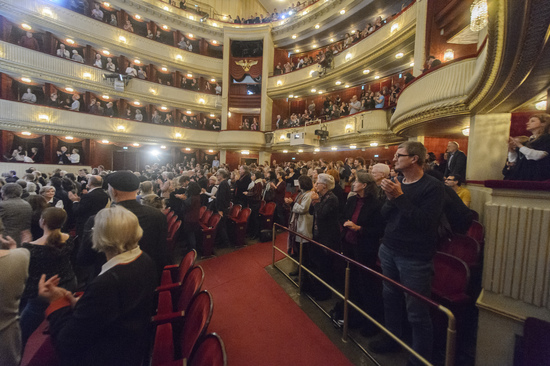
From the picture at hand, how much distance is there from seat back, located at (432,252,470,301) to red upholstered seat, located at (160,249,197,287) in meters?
2.50

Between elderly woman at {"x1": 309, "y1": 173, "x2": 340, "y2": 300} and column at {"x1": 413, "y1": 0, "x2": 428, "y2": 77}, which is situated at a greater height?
column at {"x1": 413, "y1": 0, "x2": 428, "y2": 77}

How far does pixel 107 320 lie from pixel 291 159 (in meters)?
Result: 15.7

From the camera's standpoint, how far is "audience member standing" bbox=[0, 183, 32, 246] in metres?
2.79

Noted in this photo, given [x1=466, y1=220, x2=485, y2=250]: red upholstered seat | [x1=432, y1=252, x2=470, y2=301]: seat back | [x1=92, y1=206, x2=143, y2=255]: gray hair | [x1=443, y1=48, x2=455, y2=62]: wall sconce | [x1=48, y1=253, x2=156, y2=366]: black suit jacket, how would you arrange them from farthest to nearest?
[x1=443, y1=48, x2=455, y2=62]: wall sconce < [x1=466, y1=220, x2=485, y2=250]: red upholstered seat < [x1=432, y1=252, x2=470, y2=301]: seat back < [x1=92, y1=206, x2=143, y2=255]: gray hair < [x1=48, y1=253, x2=156, y2=366]: black suit jacket

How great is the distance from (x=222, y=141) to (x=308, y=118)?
21.2ft

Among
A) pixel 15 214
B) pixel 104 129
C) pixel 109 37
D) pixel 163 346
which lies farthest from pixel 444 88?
pixel 109 37

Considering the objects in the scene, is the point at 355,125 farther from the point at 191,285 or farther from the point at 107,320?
the point at 107,320

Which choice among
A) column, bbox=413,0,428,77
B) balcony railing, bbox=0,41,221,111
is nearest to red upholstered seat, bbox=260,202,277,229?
column, bbox=413,0,428,77

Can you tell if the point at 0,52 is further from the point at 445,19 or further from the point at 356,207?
the point at 445,19

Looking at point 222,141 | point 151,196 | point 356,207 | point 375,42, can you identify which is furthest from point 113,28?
point 356,207

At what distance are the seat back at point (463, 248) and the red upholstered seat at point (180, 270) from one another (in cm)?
303

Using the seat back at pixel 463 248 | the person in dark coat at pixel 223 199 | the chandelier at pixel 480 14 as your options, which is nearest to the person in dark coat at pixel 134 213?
the person in dark coat at pixel 223 199

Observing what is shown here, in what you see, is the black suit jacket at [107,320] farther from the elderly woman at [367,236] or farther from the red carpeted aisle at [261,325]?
the elderly woman at [367,236]

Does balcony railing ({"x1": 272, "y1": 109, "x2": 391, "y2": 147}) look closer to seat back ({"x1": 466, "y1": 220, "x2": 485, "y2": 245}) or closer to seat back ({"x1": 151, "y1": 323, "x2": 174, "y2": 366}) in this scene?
seat back ({"x1": 466, "y1": 220, "x2": 485, "y2": 245})
